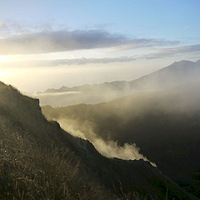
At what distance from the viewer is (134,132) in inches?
4742

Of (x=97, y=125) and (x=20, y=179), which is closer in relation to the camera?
(x=20, y=179)

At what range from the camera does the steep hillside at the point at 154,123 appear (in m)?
95.0

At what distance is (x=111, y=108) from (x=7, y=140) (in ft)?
444

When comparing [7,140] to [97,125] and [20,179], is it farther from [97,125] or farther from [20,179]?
[97,125]

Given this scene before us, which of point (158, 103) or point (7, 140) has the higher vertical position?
point (7, 140)

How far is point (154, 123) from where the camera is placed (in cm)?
12331

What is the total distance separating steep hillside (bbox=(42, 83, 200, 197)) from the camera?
9500 cm

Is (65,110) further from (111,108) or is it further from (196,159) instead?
(196,159)

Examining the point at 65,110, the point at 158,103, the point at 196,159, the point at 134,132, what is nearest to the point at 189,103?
the point at 158,103

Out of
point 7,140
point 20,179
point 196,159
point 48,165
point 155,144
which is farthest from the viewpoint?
point 155,144

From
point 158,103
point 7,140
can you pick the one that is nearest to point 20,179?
point 7,140

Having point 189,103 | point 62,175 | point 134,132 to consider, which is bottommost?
point 134,132

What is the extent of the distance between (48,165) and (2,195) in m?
1.12

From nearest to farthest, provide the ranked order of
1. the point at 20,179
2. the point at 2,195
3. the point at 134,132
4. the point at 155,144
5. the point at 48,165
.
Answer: the point at 2,195 → the point at 20,179 → the point at 48,165 → the point at 155,144 → the point at 134,132
